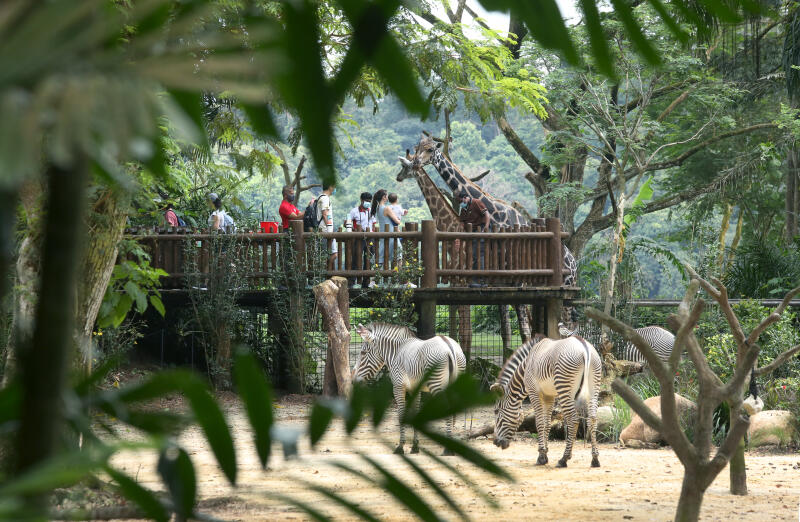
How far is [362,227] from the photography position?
12273mm

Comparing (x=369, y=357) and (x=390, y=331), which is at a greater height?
(x=390, y=331)

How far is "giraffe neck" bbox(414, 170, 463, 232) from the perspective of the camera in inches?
493

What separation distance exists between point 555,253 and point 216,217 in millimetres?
4613

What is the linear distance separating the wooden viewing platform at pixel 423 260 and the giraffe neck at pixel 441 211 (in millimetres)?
797

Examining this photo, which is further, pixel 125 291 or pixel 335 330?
pixel 335 330

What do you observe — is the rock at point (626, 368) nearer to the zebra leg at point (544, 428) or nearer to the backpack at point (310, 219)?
the zebra leg at point (544, 428)

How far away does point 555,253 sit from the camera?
1176cm

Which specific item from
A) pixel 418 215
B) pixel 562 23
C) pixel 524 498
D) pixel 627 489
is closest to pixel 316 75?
pixel 562 23

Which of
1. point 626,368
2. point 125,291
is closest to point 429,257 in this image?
point 626,368

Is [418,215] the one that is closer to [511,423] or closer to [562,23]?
[511,423]

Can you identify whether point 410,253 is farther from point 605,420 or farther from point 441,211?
point 605,420

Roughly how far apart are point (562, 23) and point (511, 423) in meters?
8.03

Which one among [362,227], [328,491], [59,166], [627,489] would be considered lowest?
[627,489]

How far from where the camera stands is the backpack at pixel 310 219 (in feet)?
38.2
